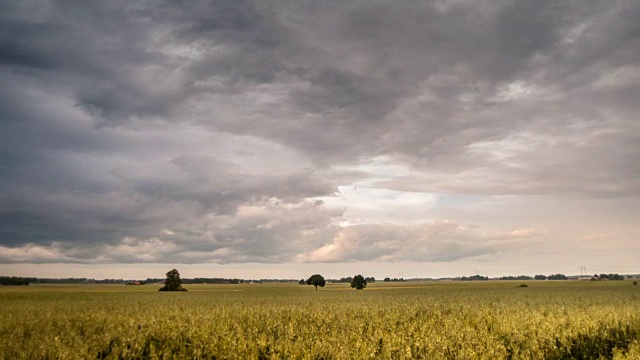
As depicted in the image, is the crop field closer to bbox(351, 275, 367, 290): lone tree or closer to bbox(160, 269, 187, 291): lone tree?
bbox(160, 269, 187, 291): lone tree

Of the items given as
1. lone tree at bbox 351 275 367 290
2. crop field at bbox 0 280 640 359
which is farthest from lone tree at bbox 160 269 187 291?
crop field at bbox 0 280 640 359

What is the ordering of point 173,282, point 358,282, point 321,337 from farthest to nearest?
point 358,282
point 173,282
point 321,337

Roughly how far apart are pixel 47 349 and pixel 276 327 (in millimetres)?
10081

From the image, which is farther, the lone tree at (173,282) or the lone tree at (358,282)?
the lone tree at (358,282)

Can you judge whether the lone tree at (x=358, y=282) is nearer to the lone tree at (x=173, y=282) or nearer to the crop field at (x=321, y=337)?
the lone tree at (x=173, y=282)

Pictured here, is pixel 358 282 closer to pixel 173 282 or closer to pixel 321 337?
pixel 173 282

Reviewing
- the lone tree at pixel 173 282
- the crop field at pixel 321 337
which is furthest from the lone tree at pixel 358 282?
the crop field at pixel 321 337

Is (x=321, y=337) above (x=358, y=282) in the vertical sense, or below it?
above

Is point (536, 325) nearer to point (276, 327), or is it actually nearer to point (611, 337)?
point (611, 337)

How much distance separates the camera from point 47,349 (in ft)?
50.6

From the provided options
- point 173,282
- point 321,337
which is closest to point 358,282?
point 173,282

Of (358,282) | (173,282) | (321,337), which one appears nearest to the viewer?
(321,337)

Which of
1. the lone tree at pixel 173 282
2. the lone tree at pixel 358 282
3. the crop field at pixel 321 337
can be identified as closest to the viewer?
the crop field at pixel 321 337

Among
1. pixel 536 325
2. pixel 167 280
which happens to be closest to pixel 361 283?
pixel 167 280
